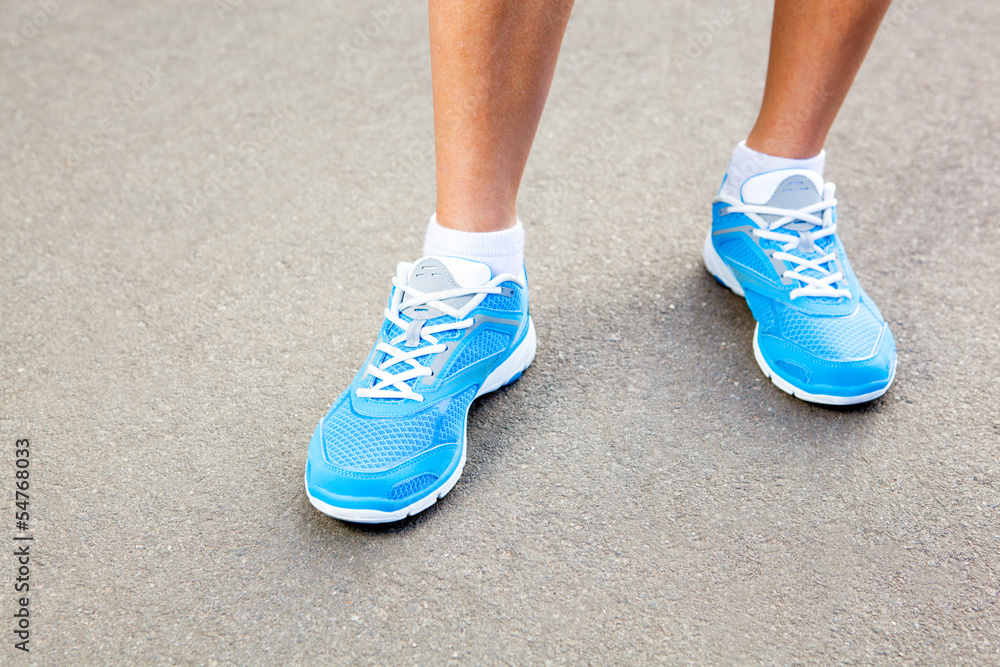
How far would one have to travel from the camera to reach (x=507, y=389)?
0.97 meters

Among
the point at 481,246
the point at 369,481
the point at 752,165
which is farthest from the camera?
the point at 752,165

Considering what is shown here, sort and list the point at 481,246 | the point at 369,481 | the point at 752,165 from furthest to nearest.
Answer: the point at 752,165 < the point at 481,246 < the point at 369,481

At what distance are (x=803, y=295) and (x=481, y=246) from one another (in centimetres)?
40

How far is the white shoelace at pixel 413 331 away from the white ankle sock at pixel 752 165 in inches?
14.3

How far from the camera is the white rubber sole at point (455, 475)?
78 cm

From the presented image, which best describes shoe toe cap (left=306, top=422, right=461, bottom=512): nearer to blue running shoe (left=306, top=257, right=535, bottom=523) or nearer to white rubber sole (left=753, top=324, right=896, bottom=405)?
blue running shoe (left=306, top=257, right=535, bottom=523)

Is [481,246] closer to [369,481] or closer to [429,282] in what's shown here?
[429,282]

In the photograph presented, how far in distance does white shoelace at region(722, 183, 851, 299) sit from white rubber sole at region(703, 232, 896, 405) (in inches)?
3.3

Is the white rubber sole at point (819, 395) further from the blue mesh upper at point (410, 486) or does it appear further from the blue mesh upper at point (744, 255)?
the blue mesh upper at point (410, 486)

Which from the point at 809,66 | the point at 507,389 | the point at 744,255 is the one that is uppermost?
the point at 809,66

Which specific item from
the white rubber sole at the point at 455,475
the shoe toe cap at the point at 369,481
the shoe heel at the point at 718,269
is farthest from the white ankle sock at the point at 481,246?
the shoe heel at the point at 718,269

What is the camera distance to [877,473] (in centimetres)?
86

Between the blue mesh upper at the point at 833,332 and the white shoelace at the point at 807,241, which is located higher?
the white shoelace at the point at 807,241

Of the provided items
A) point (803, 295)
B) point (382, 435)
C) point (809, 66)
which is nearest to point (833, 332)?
point (803, 295)
